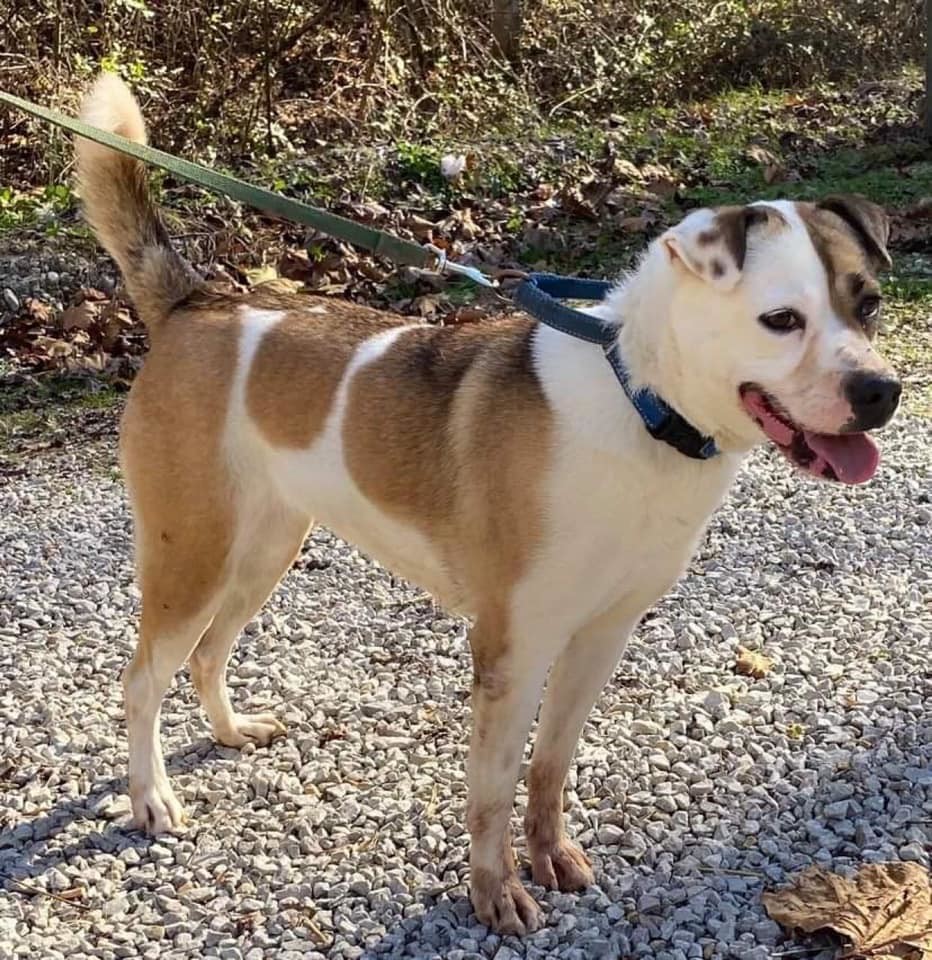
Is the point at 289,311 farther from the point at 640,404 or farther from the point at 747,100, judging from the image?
the point at 747,100

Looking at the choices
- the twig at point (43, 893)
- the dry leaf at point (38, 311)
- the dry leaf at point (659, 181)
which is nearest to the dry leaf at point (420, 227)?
the dry leaf at point (659, 181)

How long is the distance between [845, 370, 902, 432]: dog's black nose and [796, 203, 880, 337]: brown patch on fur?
172 millimetres

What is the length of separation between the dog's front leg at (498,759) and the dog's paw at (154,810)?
90 centimetres

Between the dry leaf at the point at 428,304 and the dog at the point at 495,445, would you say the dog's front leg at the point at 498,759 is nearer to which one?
the dog at the point at 495,445

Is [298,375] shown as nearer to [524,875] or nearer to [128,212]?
[128,212]

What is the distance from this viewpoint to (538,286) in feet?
10.9

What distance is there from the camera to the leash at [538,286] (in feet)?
9.59

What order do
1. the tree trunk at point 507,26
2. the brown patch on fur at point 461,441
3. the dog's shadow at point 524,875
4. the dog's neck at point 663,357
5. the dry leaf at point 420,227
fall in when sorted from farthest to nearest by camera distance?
the tree trunk at point 507,26 → the dry leaf at point 420,227 → the dog's shadow at point 524,875 → the brown patch on fur at point 461,441 → the dog's neck at point 663,357

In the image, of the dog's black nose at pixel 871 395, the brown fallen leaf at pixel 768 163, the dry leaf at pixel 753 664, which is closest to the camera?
the dog's black nose at pixel 871 395

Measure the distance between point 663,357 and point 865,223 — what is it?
578 millimetres

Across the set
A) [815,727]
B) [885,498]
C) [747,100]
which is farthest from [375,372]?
[747,100]

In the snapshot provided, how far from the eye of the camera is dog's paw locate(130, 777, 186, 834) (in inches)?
144

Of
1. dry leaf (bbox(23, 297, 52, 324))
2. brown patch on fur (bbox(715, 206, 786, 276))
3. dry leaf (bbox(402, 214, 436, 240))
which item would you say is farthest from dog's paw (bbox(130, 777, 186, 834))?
dry leaf (bbox(402, 214, 436, 240))

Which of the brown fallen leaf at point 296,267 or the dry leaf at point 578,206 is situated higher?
the dry leaf at point 578,206
